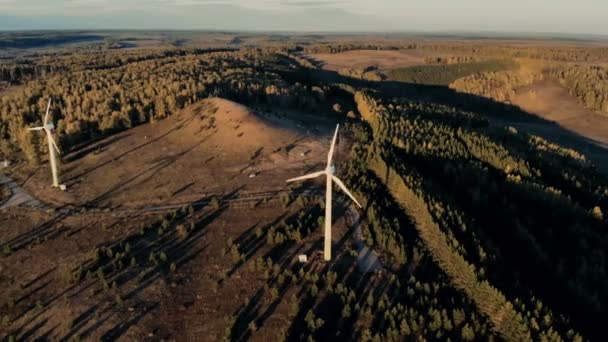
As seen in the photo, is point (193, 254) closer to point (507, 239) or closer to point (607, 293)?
point (507, 239)

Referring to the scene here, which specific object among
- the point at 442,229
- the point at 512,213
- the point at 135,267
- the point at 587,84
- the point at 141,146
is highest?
the point at 587,84

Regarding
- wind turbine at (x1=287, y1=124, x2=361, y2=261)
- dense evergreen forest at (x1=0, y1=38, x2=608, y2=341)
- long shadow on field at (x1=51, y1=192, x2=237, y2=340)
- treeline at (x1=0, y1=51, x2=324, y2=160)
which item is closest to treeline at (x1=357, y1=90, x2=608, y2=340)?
dense evergreen forest at (x1=0, y1=38, x2=608, y2=341)

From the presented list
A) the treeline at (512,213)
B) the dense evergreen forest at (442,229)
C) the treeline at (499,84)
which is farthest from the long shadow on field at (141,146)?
the treeline at (499,84)

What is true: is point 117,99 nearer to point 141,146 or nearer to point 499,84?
point 141,146

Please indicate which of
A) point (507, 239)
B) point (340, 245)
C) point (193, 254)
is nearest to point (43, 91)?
point (193, 254)

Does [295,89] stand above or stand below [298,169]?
above

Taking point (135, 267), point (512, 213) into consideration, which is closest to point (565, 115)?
point (512, 213)

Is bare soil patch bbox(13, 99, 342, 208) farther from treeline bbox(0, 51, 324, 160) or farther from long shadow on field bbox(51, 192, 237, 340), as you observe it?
long shadow on field bbox(51, 192, 237, 340)

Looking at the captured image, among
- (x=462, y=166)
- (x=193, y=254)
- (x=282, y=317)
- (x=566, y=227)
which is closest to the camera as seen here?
(x=282, y=317)

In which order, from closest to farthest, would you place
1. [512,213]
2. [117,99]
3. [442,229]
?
1. [442,229]
2. [512,213]
3. [117,99]

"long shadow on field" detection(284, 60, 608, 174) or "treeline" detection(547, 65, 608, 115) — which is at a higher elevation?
"treeline" detection(547, 65, 608, 115)

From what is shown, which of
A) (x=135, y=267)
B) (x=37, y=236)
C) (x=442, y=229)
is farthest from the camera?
(x=37, y=236)
